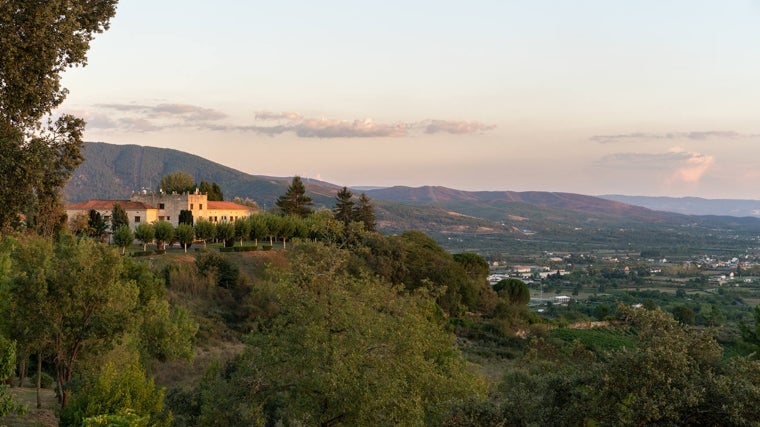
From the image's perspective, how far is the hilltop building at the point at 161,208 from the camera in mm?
68500

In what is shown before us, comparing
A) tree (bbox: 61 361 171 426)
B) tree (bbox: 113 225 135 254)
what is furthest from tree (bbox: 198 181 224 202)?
tree (bbox: 61 361 171 426)

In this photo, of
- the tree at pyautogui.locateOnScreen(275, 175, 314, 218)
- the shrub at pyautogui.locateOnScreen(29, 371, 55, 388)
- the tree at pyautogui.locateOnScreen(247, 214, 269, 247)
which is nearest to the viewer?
the shrub at pyautogui.locateOnScreen(29, 371, 55, 388)

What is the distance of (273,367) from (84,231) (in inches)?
1965

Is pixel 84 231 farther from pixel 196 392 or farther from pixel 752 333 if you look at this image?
pixel 752 333

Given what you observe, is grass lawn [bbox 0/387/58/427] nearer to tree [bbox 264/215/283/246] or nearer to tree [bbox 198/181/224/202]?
tree [bbox 264/215/283/246]

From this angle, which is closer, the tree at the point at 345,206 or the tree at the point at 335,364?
the tree at the point at 335,364

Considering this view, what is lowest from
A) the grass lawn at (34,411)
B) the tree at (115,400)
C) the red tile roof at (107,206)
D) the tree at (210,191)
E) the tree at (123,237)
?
the grass lawn at (34,411)

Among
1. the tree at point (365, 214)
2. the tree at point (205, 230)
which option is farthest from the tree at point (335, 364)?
the tree at point (365, 214)

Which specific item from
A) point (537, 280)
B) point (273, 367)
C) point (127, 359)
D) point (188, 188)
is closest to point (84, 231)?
point (188, 188)

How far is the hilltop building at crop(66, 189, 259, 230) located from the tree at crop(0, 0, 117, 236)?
2095 inches

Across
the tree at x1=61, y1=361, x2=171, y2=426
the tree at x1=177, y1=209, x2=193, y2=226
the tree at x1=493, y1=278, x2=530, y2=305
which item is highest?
the tree at x1=177, y1=209, x2=193, y2=226

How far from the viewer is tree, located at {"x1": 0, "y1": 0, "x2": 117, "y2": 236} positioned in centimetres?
1272

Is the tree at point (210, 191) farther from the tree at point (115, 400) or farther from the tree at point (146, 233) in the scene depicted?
the tree at point (115, 400)

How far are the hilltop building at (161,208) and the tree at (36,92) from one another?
5321cm
